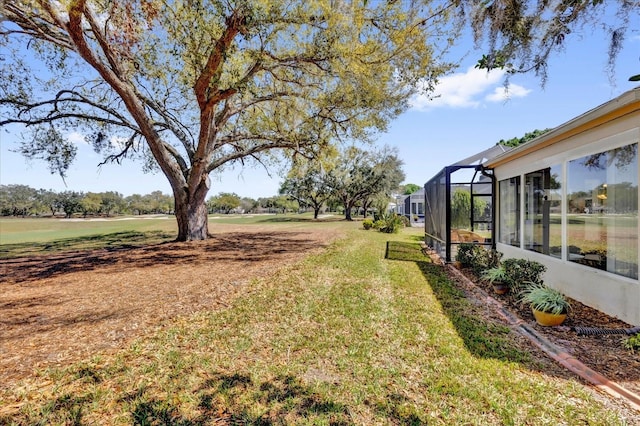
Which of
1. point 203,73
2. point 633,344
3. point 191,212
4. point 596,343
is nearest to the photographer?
point 633,344

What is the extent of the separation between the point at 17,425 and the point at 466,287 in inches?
254

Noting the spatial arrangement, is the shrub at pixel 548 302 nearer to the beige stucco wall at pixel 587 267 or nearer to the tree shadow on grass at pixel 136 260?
the beige stucco wall at pixel 587 267

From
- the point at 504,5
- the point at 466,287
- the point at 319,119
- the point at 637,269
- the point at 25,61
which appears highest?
the point at 25,61

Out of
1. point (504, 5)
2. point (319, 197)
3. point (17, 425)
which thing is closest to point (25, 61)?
point (17, 425)

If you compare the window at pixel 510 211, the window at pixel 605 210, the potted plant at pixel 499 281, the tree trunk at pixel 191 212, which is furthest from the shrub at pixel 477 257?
the tree trunk at pixel 191 212

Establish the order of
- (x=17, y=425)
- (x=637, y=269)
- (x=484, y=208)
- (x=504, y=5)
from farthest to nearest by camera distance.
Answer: (x=484, y=208)
(x=637, y=269)
(x=504, y=5)
(x=17, y=425)

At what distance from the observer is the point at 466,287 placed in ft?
20.9

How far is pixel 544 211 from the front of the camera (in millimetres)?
6266

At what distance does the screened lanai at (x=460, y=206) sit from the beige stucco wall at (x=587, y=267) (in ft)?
7.19

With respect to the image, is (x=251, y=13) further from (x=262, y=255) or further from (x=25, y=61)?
(x=25, y=61)

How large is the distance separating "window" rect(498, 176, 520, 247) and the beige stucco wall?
1.02m

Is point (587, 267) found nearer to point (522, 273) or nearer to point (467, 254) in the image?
point (522, 273)

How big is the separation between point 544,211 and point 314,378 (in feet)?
18.8

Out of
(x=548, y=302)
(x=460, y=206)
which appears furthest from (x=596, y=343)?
(x=460, y=206)
